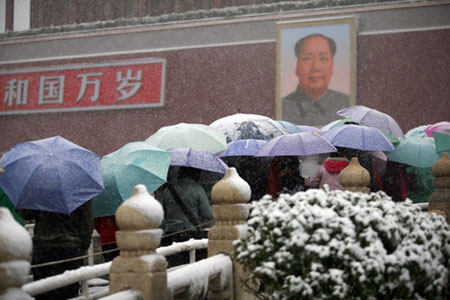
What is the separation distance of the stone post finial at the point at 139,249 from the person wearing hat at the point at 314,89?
35.9 feet

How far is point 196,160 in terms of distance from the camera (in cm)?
622

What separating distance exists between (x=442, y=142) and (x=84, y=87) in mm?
11485

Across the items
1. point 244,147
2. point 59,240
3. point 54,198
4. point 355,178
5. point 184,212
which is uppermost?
point 244,147

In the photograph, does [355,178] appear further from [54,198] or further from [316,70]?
[316,70]

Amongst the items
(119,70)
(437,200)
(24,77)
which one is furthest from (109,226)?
(24,77)

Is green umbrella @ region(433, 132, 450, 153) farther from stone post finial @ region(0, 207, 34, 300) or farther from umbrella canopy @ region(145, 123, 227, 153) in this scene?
stone post finial @ region(0, 207, 34, 300)

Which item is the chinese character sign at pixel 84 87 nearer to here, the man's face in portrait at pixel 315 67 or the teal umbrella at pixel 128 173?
the man's face in portrait at pixel 315 67

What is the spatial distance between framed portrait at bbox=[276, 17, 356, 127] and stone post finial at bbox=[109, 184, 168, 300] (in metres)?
10.9

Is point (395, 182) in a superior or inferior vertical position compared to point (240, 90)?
inferior

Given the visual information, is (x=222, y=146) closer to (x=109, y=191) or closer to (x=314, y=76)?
(x=109, y=191)

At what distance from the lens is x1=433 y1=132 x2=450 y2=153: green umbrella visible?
7.34 metres

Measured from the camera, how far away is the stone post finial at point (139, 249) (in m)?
3.47

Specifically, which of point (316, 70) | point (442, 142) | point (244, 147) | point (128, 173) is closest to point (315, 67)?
point (316, 70)

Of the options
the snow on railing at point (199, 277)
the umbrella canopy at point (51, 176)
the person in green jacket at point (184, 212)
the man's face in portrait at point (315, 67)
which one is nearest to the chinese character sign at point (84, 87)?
the man's face in portrait at point (315, 67)
